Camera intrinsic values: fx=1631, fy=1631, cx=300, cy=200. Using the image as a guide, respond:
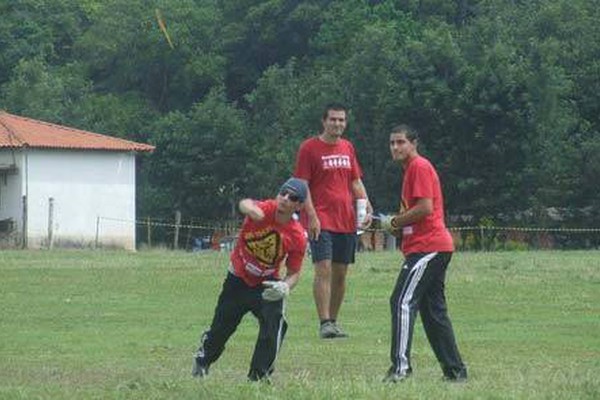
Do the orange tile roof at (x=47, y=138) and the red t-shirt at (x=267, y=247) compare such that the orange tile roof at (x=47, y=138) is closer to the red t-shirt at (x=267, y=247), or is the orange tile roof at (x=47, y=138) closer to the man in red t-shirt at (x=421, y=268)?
the red t-shirt at (x=267, y=247)

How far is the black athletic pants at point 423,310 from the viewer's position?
35.9 ft

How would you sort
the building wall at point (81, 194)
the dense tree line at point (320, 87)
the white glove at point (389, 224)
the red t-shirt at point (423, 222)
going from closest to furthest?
the red t-shirt at point (423, 222) → the white glove at point (389, 224) → the building wall at point (81, 194) → the dense tree line at point (320, 87)

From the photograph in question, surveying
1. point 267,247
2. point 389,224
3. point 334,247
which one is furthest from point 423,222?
point 334,247

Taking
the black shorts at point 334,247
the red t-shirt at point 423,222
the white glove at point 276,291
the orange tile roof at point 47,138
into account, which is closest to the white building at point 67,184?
the orange tile roof at point 47,138

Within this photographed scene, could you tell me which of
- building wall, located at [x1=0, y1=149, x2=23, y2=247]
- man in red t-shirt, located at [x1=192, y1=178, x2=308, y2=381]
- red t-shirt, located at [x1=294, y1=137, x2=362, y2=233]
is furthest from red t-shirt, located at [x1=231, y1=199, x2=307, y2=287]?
building wall, located at [x1=0, y1=149, x2=23, y2=247]

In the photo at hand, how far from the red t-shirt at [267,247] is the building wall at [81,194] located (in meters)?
47.1

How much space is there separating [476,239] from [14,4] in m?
46.2

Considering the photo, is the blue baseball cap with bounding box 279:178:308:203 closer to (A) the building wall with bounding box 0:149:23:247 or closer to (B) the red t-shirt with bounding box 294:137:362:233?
(B) the red t-shirt with bounding box 294:137:362:233

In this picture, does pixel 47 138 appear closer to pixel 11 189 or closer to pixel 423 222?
pixel 11 189

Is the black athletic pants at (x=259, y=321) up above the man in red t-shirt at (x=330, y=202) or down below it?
below

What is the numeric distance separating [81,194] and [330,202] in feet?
155

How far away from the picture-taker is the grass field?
10.0 metres

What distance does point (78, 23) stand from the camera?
328 feet

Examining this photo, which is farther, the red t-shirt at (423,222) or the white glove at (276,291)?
the red t-shirt at (423,222)
